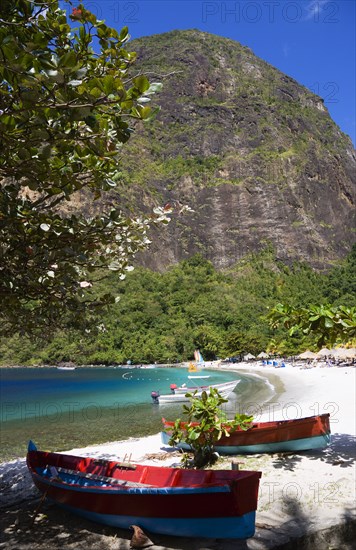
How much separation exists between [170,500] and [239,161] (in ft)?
429

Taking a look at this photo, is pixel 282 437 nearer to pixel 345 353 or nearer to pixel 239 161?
pixel 345 353

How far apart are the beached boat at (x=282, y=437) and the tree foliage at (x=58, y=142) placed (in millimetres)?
6122

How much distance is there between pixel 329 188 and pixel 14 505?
5198 inches

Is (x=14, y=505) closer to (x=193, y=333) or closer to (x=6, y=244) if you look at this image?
(x=6, y=244)

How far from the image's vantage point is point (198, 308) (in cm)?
9462

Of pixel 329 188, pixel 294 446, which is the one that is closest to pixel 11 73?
pixel 294 446

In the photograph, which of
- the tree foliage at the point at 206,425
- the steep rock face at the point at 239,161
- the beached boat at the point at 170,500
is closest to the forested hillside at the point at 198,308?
the steep rock face at the point at 239,161

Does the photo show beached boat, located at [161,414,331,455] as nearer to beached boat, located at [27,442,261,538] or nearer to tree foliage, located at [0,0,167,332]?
beached boat, located at [27,442,261,538]

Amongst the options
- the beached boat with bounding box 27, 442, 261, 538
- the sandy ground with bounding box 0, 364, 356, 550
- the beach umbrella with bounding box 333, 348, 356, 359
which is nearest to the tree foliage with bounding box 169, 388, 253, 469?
the sandy ground with bounding box 0, 364, 356, 550

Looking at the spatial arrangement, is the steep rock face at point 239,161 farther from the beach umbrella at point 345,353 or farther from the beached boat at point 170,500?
the beached boat at point 170,500

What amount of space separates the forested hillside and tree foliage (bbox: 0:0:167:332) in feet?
228

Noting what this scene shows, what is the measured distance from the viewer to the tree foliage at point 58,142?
126 inches

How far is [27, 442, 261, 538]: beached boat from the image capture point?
534 centimetres

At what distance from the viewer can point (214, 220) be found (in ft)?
392
